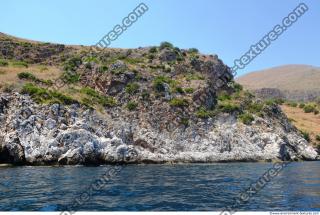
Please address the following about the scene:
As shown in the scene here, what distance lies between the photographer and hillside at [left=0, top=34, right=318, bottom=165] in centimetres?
4706

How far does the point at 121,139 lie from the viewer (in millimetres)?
51562

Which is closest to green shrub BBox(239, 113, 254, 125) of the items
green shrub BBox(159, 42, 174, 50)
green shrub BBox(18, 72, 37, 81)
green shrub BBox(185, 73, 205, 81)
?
green shrub BBox(185, 73, 205, 81)

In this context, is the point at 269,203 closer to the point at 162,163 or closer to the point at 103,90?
the point at 162,163

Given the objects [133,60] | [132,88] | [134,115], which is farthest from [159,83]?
[133,60]

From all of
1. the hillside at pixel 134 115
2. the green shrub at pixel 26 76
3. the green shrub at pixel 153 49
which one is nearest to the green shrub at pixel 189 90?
the hillside at pixel 134 115

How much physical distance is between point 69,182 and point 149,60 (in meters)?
54.2

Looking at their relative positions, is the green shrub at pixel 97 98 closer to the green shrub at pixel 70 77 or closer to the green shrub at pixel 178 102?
the green shrub at pixel 70 77

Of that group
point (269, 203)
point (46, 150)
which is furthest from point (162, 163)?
point (269, 203)

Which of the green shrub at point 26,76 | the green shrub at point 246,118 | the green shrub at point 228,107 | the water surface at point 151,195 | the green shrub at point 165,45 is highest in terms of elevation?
the green shrub at point 165,45

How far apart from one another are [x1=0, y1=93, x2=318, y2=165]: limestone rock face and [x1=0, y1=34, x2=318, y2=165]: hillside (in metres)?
0.12

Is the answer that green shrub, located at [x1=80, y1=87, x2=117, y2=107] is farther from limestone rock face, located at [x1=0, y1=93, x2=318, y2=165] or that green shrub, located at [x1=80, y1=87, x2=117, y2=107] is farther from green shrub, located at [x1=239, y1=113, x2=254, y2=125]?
green shrub, located at [x1=239, y1=113, x2=254, y2=125]

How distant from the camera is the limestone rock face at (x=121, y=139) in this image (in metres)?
45.7

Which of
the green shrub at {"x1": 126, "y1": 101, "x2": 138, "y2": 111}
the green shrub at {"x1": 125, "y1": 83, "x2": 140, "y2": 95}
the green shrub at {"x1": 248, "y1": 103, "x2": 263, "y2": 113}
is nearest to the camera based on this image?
the green shrub at {"x1": 126, "y1": 101, "x2": 138, "y2": 111}

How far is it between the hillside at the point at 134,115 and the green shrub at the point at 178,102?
0.52 feet
